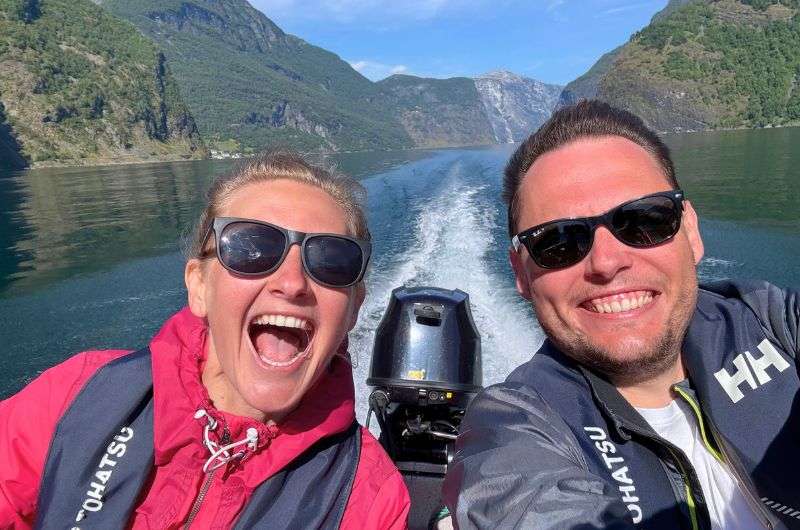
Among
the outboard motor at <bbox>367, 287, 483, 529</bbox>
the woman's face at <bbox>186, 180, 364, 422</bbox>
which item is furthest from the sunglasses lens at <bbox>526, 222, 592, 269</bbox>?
the outboard motor at <bbox>367, 287, 483, 529</bbox>

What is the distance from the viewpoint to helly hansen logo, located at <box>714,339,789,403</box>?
182 cm

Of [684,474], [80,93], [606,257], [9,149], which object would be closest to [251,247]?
[606,257]

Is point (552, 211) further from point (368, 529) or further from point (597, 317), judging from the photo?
point (368, 529)

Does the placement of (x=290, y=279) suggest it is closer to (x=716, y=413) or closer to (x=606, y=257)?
(x=606, y=257)

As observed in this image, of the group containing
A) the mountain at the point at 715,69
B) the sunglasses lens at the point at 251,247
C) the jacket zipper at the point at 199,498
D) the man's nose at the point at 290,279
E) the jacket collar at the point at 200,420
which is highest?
the mountain at the point at 715,69

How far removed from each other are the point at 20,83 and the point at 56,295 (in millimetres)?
92708

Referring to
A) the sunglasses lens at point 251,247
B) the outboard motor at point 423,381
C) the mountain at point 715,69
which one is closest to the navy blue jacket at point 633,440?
the sunglasses lens at point 251,247

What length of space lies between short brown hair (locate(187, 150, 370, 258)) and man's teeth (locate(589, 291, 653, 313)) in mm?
970

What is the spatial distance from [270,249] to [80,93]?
10555 cm

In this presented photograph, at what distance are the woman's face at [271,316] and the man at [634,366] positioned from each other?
0.60 meters

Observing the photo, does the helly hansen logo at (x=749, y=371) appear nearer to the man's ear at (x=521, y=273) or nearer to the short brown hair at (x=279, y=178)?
the man's ear at (x=521, y=273)

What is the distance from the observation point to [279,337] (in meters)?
1.94

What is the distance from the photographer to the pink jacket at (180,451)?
1658 millimetres

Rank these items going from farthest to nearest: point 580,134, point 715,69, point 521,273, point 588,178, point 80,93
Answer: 1. point 715,69
2. point 80,93
3. point 521,273
4. point 580,134
5. point 588,178
